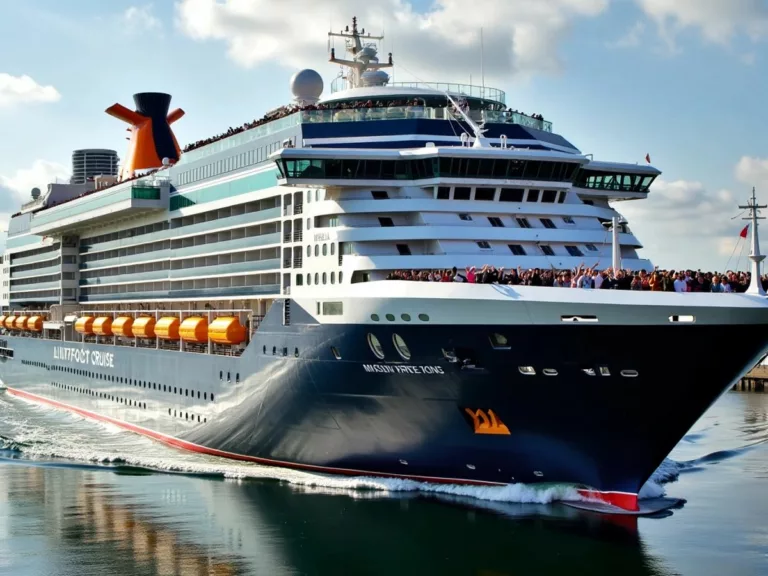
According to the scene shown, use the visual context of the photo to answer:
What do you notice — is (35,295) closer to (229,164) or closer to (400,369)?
(229,164)

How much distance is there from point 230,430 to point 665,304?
14437mm

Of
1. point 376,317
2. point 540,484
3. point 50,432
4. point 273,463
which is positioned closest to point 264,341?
point 273,463

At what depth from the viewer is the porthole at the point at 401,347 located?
23.7m

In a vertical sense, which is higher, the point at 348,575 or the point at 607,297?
the point at 607,297

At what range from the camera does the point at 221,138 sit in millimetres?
35875

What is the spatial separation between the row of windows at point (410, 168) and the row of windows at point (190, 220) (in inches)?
144

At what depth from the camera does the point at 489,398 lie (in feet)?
74.4

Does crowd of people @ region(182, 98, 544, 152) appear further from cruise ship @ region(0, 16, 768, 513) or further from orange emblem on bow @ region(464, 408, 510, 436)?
orange emblem on bow @ region(464, 408, 510, 436)

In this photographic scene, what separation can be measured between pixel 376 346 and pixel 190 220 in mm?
14744

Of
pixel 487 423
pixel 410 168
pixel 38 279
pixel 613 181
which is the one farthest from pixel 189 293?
pixel 38 279

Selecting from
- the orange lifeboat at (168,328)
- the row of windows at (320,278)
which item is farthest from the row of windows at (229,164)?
the orange lifeboat at (168,328)

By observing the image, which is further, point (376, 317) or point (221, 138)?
point (221, 138)

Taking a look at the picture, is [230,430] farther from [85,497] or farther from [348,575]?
[348,575]

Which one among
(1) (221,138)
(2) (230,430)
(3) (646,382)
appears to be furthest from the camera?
(1) (221,138)
